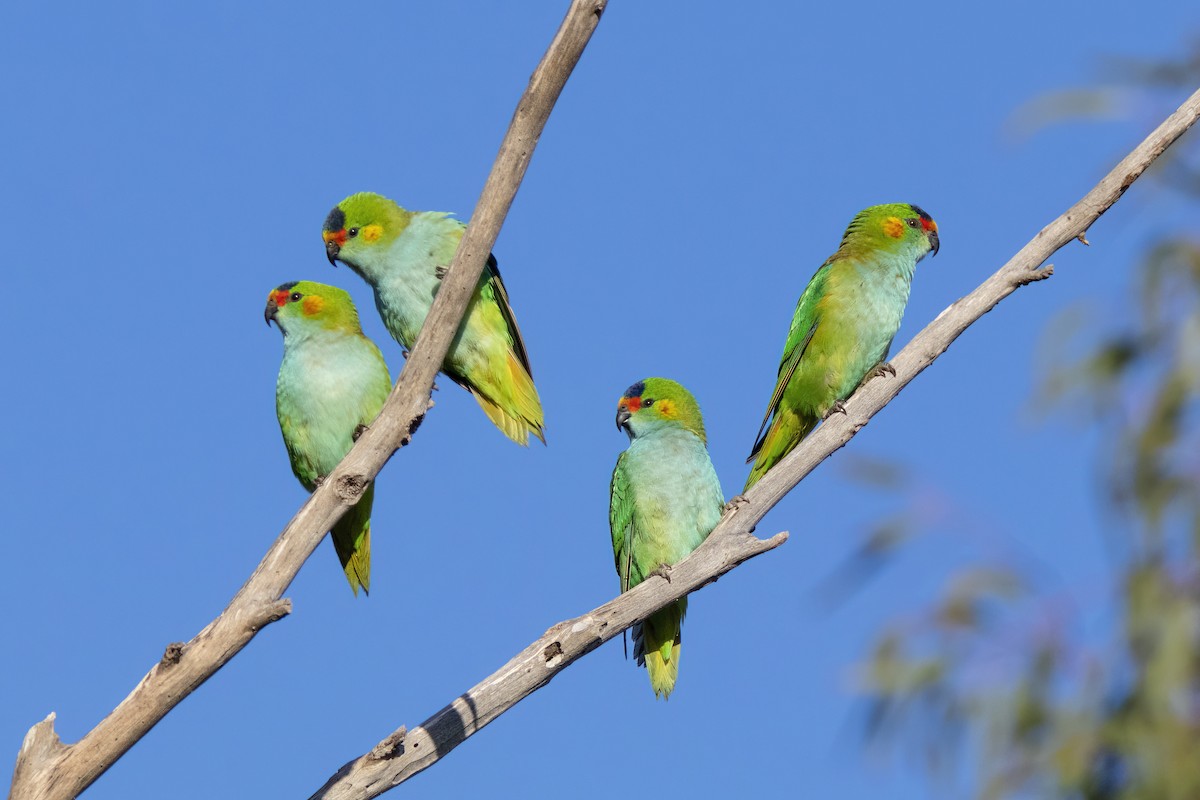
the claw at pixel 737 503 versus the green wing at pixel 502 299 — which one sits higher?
the green wing at pixel 502 299

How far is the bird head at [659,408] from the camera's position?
6461 mm

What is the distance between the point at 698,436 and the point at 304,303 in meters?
2.00

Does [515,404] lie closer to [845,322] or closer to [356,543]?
[356,543]

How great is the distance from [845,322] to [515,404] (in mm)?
1620

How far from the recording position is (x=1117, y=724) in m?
3.69

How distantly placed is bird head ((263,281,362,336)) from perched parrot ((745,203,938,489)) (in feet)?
6.66

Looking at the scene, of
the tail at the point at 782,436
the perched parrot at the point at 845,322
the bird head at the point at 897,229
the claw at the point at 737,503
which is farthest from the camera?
the bird head at the point at 897,229

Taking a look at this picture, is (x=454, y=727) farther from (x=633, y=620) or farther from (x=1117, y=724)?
(x=1117, y=724)

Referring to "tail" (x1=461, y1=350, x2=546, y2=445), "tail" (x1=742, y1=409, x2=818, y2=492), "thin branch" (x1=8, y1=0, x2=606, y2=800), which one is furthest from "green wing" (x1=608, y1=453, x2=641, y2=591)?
"thin branch" (x1=8, y1=0, x2=606, y2=800)

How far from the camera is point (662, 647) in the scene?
607 centimetres

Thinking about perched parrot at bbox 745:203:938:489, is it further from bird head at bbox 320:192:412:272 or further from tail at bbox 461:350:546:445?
bird head at bbox 320:192:412:272

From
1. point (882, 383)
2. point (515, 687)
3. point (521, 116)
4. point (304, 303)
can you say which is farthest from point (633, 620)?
point (304, 303)

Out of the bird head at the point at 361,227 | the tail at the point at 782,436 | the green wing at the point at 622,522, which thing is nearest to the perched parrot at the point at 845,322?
the tail at the point at 782,436

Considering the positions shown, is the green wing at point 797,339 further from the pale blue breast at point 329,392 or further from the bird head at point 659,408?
the pale blue breast at point 329,392
